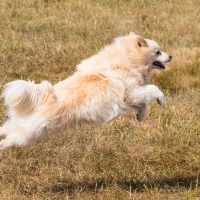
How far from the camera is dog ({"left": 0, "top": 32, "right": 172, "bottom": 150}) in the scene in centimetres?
441

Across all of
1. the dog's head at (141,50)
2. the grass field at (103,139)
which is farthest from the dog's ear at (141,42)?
the grass field at (103,139)

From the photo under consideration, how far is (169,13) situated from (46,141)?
8.41 metres

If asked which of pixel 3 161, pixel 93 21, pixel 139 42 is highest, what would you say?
pixel 139 42

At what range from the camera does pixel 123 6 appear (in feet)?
45.9

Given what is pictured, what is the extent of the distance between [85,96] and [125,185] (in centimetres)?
111

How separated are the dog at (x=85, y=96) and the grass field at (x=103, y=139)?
26.5 inches

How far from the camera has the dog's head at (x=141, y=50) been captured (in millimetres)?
5172

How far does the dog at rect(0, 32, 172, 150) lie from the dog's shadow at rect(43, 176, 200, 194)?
691 millimetres

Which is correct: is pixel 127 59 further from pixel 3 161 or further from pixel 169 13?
pixel 169 13

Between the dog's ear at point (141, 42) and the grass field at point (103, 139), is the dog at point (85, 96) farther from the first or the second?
the grass field at point (103, 139)

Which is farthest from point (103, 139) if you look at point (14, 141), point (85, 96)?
point (14, 141)

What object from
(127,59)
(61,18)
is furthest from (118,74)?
(61,18)

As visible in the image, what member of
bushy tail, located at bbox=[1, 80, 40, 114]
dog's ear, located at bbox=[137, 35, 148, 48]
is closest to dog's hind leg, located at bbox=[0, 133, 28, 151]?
bushy tail, located at bbox=[1, 80, 40, 114]

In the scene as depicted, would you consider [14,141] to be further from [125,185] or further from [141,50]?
[141,50]
